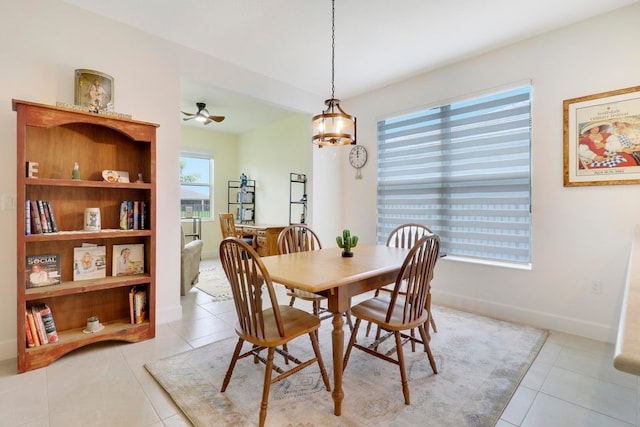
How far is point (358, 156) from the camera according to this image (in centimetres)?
444

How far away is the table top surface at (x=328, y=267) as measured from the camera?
5.40 feet

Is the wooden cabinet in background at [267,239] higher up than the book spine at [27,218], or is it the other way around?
the book spine at [27,218]

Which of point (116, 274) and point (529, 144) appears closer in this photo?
point (116, 274)

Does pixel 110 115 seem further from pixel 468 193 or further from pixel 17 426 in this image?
pixel 468 193

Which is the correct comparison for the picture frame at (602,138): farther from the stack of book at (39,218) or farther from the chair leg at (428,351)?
the stack of book at (39,218)

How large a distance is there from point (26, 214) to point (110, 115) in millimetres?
897

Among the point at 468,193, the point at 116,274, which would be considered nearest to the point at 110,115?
the point at 116,274

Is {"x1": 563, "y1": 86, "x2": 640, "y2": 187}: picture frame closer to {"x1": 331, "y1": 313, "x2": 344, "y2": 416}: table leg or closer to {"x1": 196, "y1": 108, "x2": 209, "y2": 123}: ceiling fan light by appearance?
{"x1": 331, "y1": 313, "x2": 344, "y2": 416}: table leg

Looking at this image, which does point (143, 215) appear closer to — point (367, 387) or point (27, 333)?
point (27, 333)

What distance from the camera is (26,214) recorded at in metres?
2.09

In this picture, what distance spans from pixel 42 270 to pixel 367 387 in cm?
246

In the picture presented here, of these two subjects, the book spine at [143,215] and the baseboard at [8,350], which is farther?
the book spine at [143,215]

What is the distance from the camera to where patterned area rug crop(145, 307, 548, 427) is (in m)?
1.64

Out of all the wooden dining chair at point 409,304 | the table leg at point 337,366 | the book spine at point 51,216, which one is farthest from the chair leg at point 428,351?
the book spine at point 51,216
